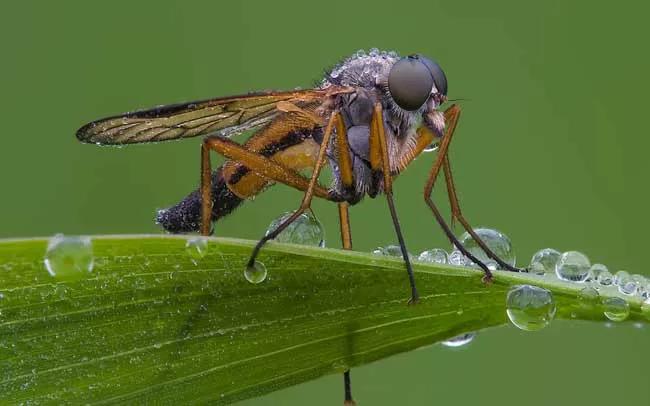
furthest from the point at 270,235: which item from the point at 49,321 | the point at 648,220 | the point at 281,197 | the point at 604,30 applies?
the point at 604,30

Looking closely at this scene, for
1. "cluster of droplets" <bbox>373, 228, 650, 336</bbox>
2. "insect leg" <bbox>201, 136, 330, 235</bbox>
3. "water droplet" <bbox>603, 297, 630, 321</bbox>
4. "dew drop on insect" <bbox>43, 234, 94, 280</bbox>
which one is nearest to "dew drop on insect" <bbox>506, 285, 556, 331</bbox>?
"cluster of droplets" <bbox>373, 228, 650, 336</bbox>

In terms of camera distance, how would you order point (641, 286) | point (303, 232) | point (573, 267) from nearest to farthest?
1. point (641, 286)
2. point (573, 267)
3. point (303, 232)

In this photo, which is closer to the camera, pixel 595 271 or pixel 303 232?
pixel 595 271

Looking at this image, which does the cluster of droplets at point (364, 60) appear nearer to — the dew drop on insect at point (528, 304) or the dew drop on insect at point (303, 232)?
the dew drop on insect at point (303, 232)

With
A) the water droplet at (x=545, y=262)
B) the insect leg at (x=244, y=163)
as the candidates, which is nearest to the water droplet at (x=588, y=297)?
the water droplet at (x=545, y=262)

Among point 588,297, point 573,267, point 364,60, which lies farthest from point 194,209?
point 588,297

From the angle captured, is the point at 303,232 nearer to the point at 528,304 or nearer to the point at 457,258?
the point at 457,258

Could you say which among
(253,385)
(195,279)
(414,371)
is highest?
(195,279)

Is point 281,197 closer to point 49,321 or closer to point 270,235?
point 270,235
